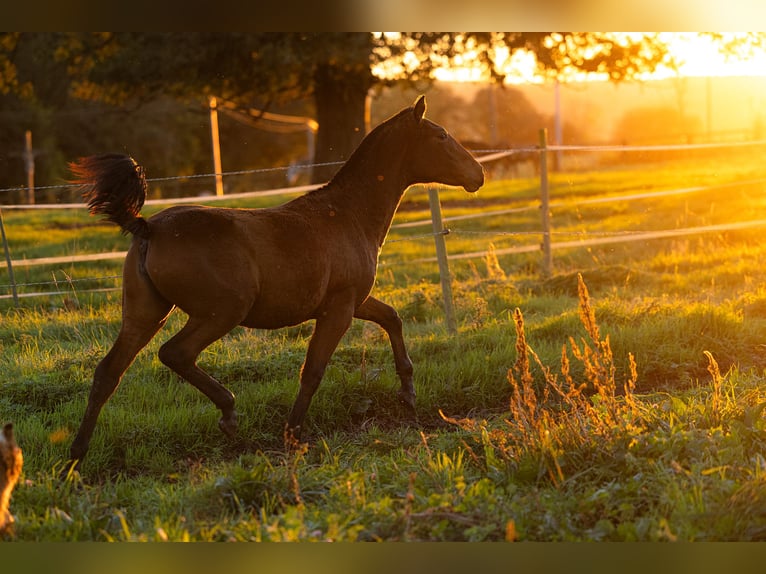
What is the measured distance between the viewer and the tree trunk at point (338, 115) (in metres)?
15.8

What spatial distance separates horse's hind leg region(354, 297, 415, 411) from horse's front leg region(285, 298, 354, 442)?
56 centimetres

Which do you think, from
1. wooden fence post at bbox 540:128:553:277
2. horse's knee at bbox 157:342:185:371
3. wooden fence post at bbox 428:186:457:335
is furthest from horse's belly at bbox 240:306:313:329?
wooden fence post at bbox 540:128:553:277

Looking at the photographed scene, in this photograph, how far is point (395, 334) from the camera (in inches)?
246

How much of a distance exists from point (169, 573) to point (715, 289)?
718 centimetres

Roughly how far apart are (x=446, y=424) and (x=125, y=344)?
2.26m

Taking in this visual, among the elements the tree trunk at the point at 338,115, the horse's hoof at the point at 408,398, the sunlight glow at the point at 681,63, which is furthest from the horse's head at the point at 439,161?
the tree trunk at the point at 338,115


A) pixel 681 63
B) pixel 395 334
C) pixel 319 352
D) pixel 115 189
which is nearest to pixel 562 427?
pixel 319 352

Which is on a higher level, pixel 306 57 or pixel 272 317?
pixel 306 57

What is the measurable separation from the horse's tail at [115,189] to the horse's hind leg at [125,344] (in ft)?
1.01

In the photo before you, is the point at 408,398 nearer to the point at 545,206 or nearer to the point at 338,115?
the point at 545,206

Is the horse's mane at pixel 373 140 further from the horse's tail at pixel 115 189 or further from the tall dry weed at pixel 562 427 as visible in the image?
the tall dry weed at pixel 562 427

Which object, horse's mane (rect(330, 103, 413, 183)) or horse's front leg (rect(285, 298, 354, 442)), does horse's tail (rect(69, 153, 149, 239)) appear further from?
horse's mane (rect(330, 103, 413, 183))

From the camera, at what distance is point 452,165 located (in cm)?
614

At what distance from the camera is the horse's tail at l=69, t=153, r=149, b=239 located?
493 centimetres
